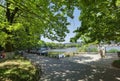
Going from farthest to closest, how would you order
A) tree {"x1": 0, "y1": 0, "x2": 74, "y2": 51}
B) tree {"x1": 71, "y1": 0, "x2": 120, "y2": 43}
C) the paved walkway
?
the paved walkway → tree {"x1": 71, "y1": 0, "x2": 120, "y2": 43} → tree {"x1": 0, "y1": 0, "x2": 74, "y2": 51}

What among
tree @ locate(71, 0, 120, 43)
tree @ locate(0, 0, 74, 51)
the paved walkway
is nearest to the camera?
tree @ locate(0, 0, 74, 51)

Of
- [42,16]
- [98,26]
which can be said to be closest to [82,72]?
[98,26]

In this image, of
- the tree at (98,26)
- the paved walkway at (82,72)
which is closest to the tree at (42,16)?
the tree at (98,26)

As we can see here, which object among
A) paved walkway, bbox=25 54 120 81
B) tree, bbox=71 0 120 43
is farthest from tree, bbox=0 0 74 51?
paved walkway, bbox=25 54 120 81

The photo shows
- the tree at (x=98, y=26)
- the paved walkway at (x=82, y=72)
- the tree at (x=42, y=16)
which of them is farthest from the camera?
the paved walkway at (x=82, y=72)

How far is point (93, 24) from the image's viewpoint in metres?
13.0

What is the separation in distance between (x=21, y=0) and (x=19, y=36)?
1219 cm

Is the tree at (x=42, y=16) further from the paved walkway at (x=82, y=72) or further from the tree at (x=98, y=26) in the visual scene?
the paved walkway at (x=82, y=72)

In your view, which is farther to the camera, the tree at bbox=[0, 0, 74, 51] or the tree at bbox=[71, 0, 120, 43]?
the tree at bbox=[71, 0, 120, 43]

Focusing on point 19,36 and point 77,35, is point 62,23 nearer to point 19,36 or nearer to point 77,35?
point 77,35

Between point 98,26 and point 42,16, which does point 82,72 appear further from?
point 42,16

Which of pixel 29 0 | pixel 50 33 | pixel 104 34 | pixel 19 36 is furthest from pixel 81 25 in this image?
pixel 19 36

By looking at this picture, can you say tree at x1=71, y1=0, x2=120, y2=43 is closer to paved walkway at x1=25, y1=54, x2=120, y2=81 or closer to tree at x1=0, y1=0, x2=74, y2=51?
tree at x1=0, y1=0, x2=74, y2=51

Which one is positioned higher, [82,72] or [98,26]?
[98,26]
